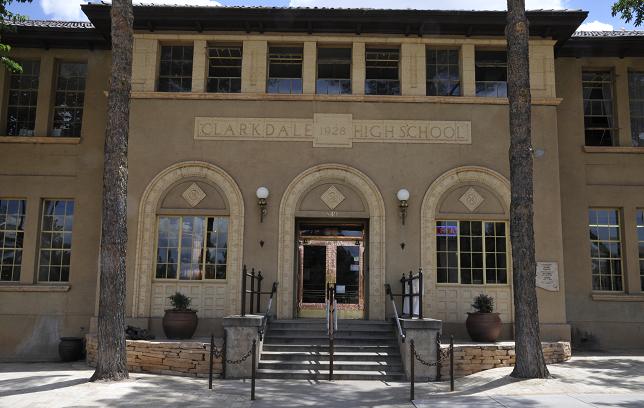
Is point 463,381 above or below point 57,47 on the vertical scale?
below

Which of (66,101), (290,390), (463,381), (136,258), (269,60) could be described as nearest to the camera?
(290,390)

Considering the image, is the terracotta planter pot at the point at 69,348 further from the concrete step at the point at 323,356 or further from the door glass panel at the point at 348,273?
the door glass panel at the point at 348,273

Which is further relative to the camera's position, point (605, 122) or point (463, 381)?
point (605, 122)

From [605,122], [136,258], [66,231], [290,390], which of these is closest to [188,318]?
[136,258]

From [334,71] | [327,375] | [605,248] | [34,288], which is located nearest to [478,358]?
[327,375]

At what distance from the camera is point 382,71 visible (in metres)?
15.9

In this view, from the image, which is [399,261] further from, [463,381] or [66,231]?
[66,231]

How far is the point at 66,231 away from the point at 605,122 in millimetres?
15059

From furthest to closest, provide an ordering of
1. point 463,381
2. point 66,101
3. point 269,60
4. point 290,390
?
point 66,101, point 269,60, point 463,381, point 290,390

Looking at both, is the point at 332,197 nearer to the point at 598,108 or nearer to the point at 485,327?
the point at 485,327

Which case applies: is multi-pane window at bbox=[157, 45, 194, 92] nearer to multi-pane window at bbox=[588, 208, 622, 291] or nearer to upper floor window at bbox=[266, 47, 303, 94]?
upper floor window at bbox=[266, 47, 303, 94]

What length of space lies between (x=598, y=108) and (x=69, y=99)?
48.7ft

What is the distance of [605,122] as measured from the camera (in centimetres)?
1681

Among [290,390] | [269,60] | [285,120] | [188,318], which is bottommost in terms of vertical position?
[290,390]
